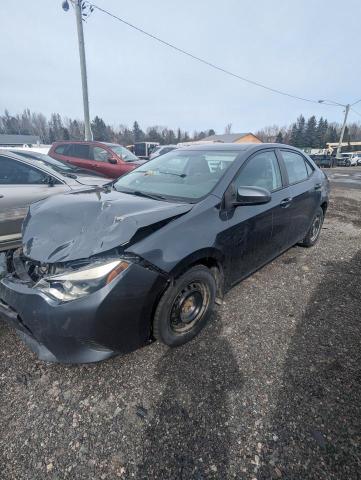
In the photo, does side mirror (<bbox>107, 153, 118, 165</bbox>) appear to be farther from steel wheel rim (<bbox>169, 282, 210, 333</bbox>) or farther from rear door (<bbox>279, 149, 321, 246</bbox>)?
steel wheel rim (<bbox>169, 282, 210, 333</bbox>)

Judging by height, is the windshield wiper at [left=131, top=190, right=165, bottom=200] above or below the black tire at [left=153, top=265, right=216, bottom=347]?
above

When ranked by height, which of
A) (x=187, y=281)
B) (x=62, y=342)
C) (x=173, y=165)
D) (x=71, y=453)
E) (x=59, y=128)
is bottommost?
(x=71, y=453)

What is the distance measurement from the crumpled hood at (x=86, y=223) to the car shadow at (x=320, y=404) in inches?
62.4

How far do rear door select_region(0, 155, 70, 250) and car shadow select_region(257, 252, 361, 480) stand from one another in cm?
392

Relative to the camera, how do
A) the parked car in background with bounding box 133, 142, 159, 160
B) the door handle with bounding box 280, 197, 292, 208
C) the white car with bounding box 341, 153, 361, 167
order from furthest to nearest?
the white car with bounding box 341, 153, 361, 167, the parked car in background with bounding box 133, 142, 159, 160, the door handle with bounding box 280, 197, 292, 208

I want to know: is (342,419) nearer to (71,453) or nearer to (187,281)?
(187,281)

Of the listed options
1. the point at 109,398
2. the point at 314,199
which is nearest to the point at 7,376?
the point at 109,398

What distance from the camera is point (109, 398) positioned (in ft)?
5.96

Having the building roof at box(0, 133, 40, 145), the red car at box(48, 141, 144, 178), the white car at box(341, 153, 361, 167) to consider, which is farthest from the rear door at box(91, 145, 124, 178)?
the building roof at box(0, 133, 40, 145)

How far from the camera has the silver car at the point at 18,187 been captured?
12.1ft

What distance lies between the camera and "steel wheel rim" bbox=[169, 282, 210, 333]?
82.5 inches

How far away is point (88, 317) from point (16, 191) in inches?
122

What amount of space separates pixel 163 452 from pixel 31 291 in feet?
4.28

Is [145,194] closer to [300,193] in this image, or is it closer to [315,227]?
[300,193]
